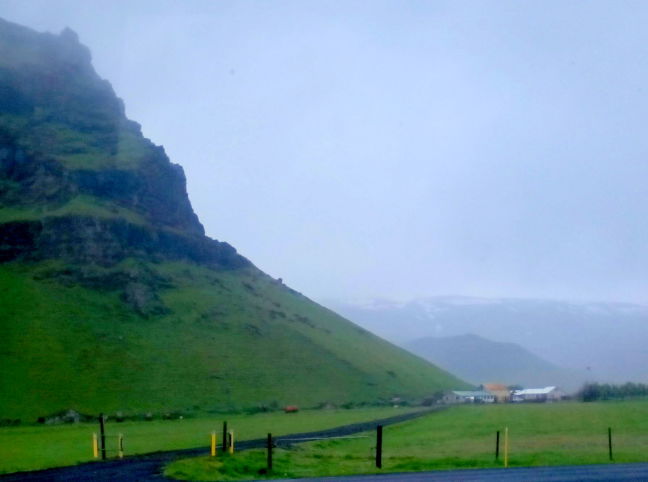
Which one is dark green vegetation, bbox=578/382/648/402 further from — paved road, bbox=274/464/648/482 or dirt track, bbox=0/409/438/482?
dirt track, bbox=0/409/438/482

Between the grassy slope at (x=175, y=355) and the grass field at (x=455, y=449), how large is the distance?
56.0m

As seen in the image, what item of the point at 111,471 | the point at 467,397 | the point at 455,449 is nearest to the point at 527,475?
the point at 111,471

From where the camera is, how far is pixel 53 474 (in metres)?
33.7

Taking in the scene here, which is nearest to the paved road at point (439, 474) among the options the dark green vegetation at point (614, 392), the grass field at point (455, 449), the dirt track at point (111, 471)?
the dirt track at point (111, 471)

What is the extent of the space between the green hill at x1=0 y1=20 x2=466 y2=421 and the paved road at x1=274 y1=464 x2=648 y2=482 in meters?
90.8

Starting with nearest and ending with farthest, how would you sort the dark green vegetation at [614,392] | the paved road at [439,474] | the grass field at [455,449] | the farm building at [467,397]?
the paved road at [439,474] → the grass field at [455,449] → the dark green vegetation at [614,392] → the farm building at [467,397]

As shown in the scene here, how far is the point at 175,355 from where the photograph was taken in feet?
485

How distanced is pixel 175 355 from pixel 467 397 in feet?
212

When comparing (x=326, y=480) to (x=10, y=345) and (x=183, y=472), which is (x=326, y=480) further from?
(x=10, y=345)

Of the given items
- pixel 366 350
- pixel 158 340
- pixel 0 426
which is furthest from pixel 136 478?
pixel 366 350

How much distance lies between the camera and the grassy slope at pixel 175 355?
419 feet

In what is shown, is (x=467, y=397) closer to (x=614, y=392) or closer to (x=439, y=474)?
(x=614, y=392)

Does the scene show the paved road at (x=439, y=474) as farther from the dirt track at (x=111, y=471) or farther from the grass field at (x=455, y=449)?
the grass field at (x=455, y=449)

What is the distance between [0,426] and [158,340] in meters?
48.8
